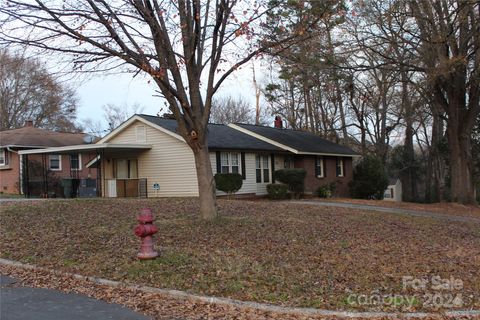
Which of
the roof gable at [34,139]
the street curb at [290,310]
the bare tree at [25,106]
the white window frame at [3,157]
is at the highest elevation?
the bare tree at [25,106]

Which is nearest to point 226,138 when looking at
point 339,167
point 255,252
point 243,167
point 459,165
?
point 243,167

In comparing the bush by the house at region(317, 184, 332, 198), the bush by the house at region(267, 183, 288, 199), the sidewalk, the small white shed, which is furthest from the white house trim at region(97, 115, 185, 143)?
the small white shed

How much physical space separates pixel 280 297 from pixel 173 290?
148 centimetres

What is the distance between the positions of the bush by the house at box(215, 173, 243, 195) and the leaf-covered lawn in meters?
8.01

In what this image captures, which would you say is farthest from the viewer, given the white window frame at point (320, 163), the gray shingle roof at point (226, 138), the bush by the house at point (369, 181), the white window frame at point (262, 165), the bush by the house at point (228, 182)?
the bush by the house at point (369, 181)

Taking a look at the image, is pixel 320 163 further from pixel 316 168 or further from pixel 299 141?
pixel 299 141

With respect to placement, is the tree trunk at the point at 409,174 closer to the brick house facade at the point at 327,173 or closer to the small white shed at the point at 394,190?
the small white shed at the point at 394,190

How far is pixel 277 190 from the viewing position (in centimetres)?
2539

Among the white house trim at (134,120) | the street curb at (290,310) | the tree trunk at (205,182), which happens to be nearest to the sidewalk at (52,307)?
the street curb at (290,310)

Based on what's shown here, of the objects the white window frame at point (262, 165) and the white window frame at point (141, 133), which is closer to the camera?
the white window frame at point (141, 133)

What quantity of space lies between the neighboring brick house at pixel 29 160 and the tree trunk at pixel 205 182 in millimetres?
19805

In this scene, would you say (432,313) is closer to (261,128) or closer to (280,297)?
(280,297)

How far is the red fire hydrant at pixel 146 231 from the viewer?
7.71 meters

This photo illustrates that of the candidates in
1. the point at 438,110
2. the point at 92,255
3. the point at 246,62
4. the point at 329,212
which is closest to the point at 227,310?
the point at 92,255
